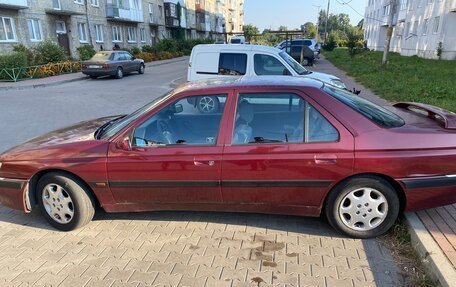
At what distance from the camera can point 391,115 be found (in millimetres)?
3422

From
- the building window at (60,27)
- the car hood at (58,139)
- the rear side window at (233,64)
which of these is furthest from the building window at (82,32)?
the car hood at (58,139)

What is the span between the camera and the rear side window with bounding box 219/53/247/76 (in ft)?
26.9

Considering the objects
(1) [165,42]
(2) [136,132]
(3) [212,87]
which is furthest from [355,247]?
(1) [165,42]

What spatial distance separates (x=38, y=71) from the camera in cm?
1845

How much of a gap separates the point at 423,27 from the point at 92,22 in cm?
2997

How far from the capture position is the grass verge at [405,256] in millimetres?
2605

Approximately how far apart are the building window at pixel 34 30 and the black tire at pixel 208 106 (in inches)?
895

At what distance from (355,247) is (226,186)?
1.32 m

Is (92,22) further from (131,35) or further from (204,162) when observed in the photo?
(204,162)

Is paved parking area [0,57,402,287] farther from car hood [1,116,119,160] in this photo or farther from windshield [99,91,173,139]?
windshield [99,91,173,139]

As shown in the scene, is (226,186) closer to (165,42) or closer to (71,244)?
(71,244)

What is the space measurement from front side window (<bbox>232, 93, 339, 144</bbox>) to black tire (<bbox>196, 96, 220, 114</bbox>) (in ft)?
0.76

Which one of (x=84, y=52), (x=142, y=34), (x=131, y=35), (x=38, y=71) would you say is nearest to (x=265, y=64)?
(x=38, y=71)

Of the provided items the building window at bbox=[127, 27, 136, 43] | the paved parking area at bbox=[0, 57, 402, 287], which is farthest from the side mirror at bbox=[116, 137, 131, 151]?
the building window at bbox=[127, 27, 136, 43]
